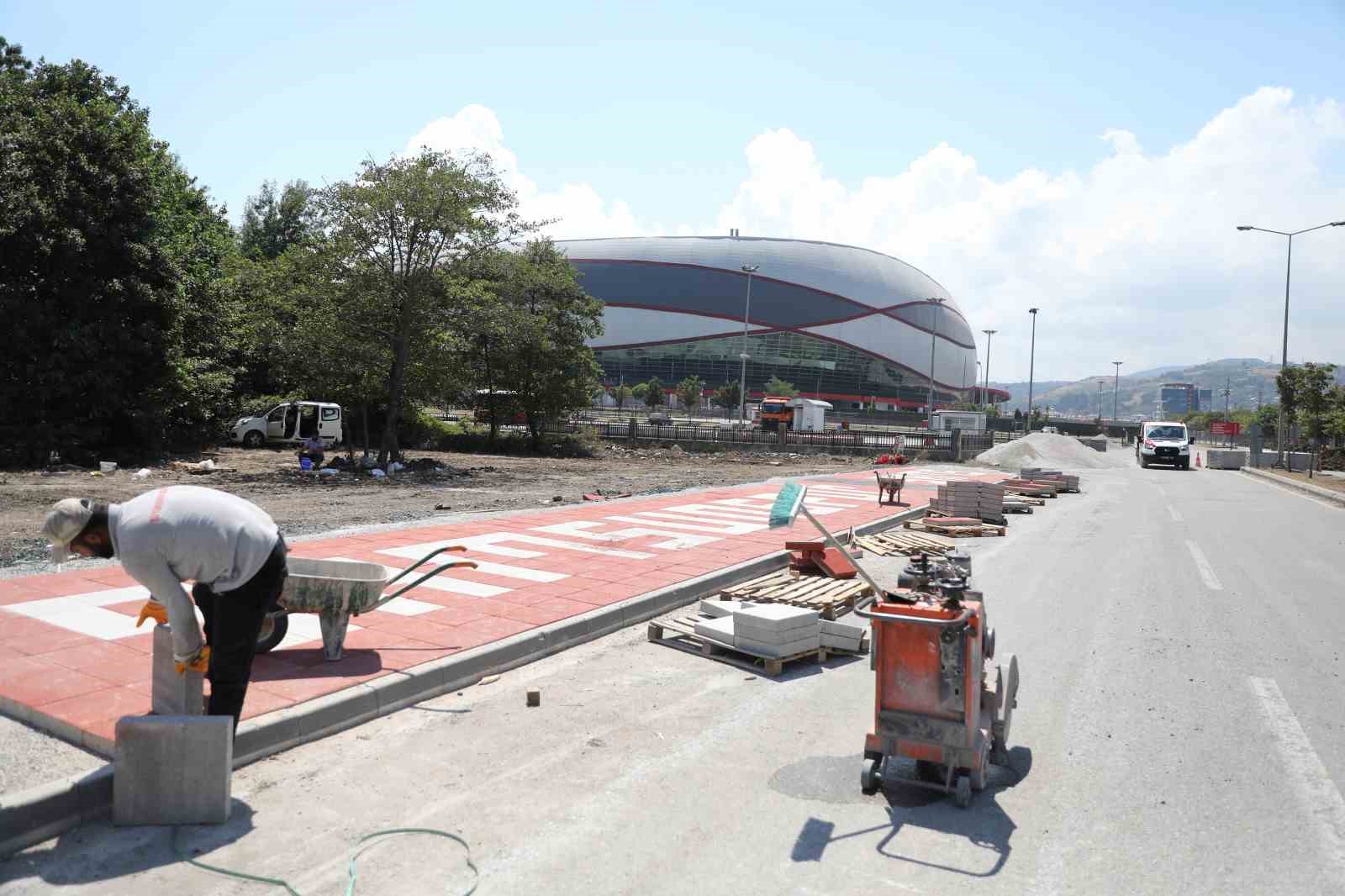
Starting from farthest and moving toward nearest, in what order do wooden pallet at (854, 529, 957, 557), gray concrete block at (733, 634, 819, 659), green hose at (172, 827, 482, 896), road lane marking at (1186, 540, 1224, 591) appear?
wooden pallet at (854, 529, 957, 557)
road lane marking at (1186, 540, 1224, 591)
gray concrete block at (733, 634, 819, 659)
green hose at (172, 827, 482, 896)

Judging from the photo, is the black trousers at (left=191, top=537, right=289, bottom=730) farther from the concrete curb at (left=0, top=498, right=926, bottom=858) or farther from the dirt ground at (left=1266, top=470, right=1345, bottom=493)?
the dirt ground at (left=1266, top=470, right=1345, bottom=493)

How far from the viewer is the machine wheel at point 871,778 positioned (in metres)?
4.34

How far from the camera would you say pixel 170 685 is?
4320mm

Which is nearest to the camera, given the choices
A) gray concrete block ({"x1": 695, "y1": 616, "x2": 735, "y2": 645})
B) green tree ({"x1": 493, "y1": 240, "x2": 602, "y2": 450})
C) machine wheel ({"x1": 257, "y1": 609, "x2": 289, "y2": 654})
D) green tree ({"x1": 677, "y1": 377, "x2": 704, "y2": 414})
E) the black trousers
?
the black trousers

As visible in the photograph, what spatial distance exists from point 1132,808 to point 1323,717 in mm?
2407

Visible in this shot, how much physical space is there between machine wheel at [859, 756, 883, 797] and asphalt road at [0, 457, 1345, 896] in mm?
92

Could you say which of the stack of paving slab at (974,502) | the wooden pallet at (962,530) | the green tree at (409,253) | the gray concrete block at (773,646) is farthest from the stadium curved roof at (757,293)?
the gray concrete block at (773,646)

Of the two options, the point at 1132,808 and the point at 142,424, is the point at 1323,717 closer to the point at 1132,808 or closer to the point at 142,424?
the point at 1132,808

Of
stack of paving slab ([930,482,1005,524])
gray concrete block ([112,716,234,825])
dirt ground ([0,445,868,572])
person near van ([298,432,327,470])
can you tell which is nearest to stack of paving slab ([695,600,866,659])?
gray concrete block ([112,716,234,825])

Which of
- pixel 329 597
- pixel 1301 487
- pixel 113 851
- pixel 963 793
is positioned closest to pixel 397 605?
pixel 329 597

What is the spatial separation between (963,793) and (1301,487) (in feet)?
107

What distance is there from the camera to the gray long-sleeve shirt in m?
3.95

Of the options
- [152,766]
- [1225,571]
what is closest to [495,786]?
[152,766]

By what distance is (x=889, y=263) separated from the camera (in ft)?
435
